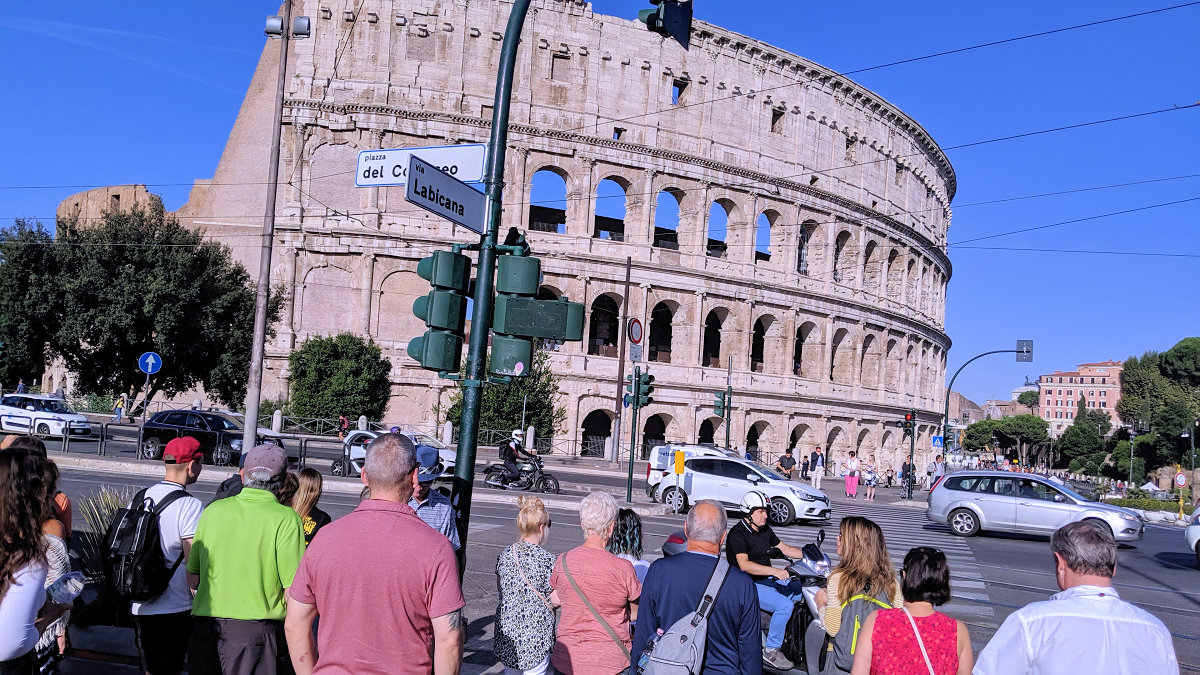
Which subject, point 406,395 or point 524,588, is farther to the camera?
point 406,395

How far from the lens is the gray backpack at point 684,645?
4051mm

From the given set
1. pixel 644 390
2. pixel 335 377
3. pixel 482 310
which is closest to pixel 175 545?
pixel 482 310

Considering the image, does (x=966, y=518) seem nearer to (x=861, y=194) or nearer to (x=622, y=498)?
(x=622, y=498)

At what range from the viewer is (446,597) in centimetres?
346

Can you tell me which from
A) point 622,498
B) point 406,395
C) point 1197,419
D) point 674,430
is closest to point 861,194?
point 674,430

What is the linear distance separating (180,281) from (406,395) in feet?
34.8

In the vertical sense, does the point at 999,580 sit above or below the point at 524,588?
below

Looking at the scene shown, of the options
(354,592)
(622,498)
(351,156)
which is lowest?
(622,498)

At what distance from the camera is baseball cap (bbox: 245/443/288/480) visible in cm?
482

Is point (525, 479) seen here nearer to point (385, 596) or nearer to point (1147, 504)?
point (385, 596)

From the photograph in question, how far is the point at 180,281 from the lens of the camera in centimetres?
3303

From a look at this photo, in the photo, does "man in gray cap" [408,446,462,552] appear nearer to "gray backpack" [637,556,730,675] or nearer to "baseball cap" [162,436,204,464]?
"baseball cap" [162,436,204,464]

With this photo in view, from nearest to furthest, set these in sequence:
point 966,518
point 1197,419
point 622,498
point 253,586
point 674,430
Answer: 1. point 253,586
2. point 966,518
3. point 622,498
4. point 674,430
5. point 1197,419

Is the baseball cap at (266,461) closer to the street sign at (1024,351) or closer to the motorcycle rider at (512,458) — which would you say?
the motorcycle rider at (512,458)
